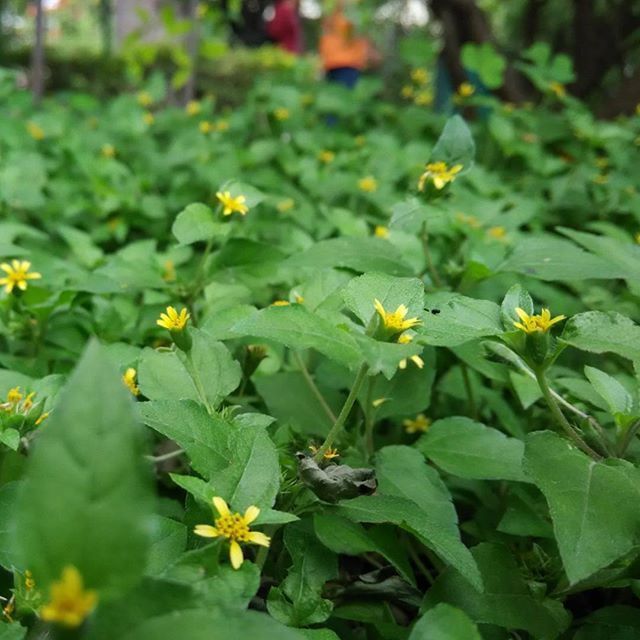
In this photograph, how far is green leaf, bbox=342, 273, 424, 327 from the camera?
71 cm

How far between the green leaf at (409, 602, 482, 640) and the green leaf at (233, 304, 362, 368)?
22cm

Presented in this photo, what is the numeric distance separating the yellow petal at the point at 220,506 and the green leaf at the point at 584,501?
281 mm

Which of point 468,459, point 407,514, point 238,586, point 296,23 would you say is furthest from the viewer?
point 296,23

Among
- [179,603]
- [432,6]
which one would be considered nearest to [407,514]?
[179,603]

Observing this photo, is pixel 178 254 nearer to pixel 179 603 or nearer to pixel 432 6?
pixel 179 603

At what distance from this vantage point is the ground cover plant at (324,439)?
43 centimetres

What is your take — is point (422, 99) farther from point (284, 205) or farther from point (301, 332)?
point (301, 332)

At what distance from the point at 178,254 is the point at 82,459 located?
1000 mm

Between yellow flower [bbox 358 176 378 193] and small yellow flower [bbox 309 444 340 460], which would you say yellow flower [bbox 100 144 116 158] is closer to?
yellow flower [bbox 358 176 378 193]

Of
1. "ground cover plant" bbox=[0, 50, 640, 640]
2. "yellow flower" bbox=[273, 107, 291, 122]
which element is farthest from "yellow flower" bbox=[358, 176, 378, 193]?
"yellow flower" bbox=[273, 107, 291, 122]

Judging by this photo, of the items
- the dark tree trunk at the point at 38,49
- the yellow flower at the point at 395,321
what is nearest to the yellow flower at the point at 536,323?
the yellow flower at the point at 395,321

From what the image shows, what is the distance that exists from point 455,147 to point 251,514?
652 millimetres

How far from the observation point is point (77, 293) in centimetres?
108

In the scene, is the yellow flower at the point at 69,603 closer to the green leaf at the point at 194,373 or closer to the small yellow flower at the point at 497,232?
the green leaf at the point at 194,373
